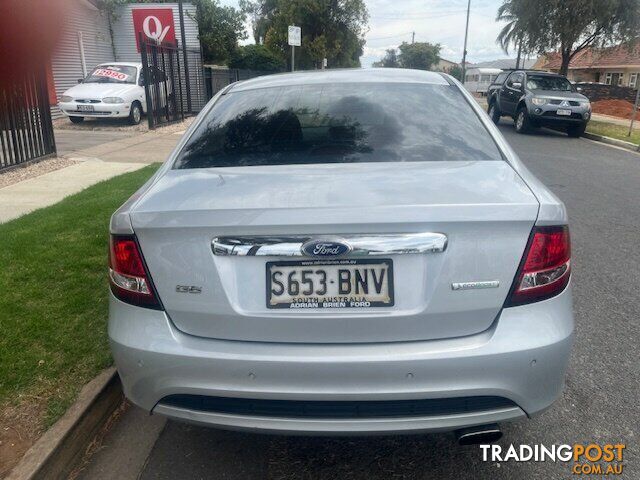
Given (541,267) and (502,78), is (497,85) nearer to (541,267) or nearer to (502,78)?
(502,78)

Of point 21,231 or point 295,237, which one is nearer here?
point 295,237

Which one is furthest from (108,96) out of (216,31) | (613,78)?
(613,78)

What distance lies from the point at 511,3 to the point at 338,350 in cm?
2492

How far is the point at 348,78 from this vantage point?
325 cm

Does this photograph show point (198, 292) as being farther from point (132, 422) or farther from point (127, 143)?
point (127, 143)

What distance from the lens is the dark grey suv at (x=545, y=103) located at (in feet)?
50.7

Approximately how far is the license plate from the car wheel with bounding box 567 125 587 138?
52.3ft

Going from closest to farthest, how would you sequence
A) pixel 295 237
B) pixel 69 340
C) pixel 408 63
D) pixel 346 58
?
pixel 295 237
pixel 69 340
pixel 346 58
pixel 408 63

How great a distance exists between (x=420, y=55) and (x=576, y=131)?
84.0 m


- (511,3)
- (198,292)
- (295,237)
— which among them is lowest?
(198,292)

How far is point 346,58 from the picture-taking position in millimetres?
48500

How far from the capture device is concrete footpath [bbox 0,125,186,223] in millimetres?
6967

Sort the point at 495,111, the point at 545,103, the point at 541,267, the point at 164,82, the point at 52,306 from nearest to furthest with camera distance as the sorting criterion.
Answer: the point at 541,267 → the point at 52,306 → the point at 164,82 → the point at 545,103 → the point at 495,111

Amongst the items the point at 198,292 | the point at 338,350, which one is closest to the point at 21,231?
the point at 198,292
